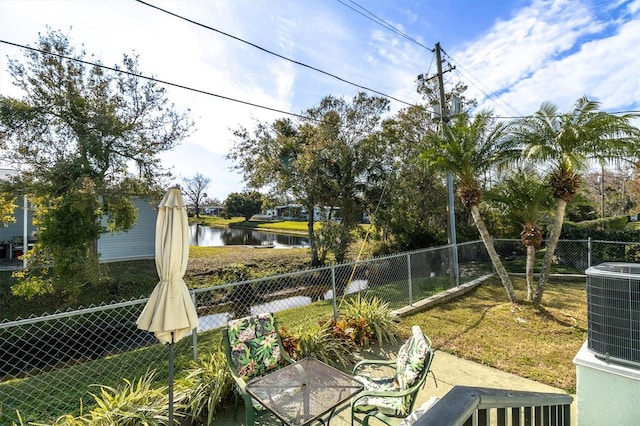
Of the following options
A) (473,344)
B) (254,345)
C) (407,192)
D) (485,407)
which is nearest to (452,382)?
(473,344)

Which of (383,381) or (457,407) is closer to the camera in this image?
(457,407)

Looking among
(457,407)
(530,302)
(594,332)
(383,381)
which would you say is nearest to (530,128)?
(530,302)

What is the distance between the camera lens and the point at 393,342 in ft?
16.4

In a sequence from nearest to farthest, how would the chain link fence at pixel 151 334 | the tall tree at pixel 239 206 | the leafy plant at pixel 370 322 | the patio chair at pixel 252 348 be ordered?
the patio chair at pixel 252 348
the chain link fence at pixel 151 334
the leafy plant at pixel 370 322
the tall tree at pixel 239 206

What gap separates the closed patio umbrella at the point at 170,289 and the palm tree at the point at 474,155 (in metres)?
5.99

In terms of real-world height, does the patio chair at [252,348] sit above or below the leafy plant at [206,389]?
above

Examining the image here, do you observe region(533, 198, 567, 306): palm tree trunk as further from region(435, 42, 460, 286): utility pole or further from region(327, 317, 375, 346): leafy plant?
region(327, 317, 375, 346): leafy plant

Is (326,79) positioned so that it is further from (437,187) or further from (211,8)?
(437,187)

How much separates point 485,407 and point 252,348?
268cm

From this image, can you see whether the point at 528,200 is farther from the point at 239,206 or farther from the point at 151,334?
the point at 239,206

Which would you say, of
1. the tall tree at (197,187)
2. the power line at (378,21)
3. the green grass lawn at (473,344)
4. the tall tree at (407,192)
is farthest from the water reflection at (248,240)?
the tall tree at (197,187)

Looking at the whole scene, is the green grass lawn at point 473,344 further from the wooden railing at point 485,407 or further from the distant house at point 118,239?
the distant house at point 118,239

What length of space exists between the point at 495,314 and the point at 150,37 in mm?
8221

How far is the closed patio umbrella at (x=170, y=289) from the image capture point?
8.32ft
